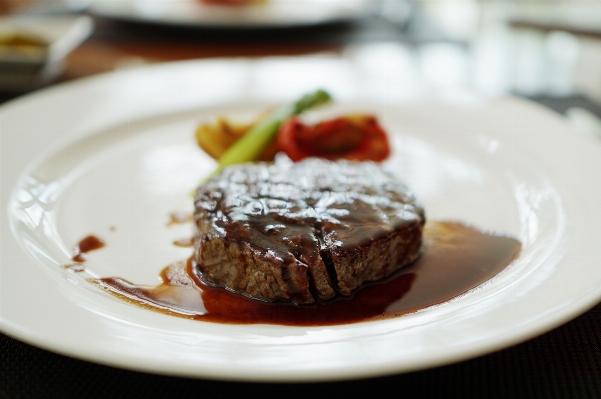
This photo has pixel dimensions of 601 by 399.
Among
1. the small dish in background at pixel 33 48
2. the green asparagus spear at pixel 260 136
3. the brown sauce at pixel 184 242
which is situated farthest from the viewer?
the small dish in background at pixel 33 48

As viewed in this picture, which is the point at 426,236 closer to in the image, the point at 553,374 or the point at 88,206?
the point at 553,374

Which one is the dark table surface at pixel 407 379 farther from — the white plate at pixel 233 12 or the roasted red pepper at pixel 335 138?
the white plate at pixel 233 12

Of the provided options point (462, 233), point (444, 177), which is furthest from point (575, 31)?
point (462, 233)

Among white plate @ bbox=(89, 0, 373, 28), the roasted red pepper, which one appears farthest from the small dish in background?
the roasted red pepper

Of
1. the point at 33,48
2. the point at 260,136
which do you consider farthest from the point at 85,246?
the point at 33,48

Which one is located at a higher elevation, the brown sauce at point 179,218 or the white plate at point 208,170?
the white plate at point 208,170

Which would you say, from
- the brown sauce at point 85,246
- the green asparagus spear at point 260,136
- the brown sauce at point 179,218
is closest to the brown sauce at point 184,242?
the brown sauce at point 179,218

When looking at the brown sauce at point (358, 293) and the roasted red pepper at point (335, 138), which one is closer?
the brown sauce at point (358, 293)
